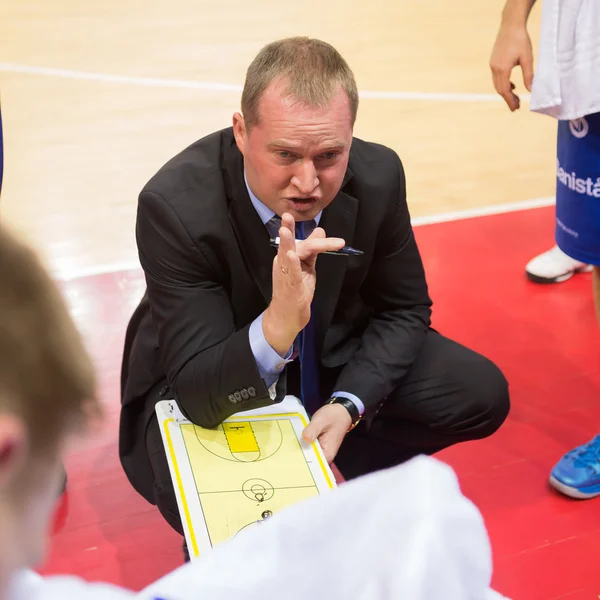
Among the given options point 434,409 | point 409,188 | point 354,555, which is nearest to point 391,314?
point 434,409

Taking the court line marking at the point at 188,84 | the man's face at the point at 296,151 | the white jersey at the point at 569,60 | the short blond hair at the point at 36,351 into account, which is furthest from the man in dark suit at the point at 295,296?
the court line marking at the point at 188,84

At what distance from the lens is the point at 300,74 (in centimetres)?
187

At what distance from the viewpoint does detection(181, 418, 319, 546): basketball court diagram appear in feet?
5.53

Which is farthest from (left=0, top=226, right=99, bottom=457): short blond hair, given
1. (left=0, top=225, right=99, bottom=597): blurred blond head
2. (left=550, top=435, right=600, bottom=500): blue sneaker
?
(left=550, top=435, right=600, bottom=500): blue sneaker

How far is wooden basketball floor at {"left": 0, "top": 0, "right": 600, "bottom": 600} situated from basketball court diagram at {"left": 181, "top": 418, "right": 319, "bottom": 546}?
0.73 ft

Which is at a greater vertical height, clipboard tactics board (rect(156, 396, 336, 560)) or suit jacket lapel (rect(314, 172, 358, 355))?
suit jacket lapel (rect(314, 172, 358, 355))

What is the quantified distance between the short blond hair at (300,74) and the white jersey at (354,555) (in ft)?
4.18

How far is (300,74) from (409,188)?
84.4 inches

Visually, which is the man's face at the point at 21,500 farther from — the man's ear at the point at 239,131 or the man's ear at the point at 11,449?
the man's ear at the point at 239,131

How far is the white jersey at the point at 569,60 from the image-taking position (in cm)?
201

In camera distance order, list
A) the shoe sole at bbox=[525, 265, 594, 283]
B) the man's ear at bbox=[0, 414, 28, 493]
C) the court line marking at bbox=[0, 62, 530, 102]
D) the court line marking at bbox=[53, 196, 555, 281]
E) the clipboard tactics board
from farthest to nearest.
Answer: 1. the court line marking at bbox=[0, 62, 530, 102]
2. the court line marking at bbox=[53, 196, 555, 281]
3. the shoe sole at bbox=[525, 265, 594, 283]
4. the clipboard tactics board
5. the man's ear at bbox=[0, 414, 28, 493]

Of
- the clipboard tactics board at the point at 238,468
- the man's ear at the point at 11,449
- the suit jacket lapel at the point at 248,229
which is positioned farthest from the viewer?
the suit jacket lapel at the point at 248,229

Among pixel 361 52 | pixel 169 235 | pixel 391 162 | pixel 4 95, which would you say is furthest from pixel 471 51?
pixel 169 235

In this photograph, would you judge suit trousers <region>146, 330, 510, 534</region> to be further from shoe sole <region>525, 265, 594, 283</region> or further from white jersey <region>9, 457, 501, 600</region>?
white jersey <region>9, 457, 501, 600</region>
